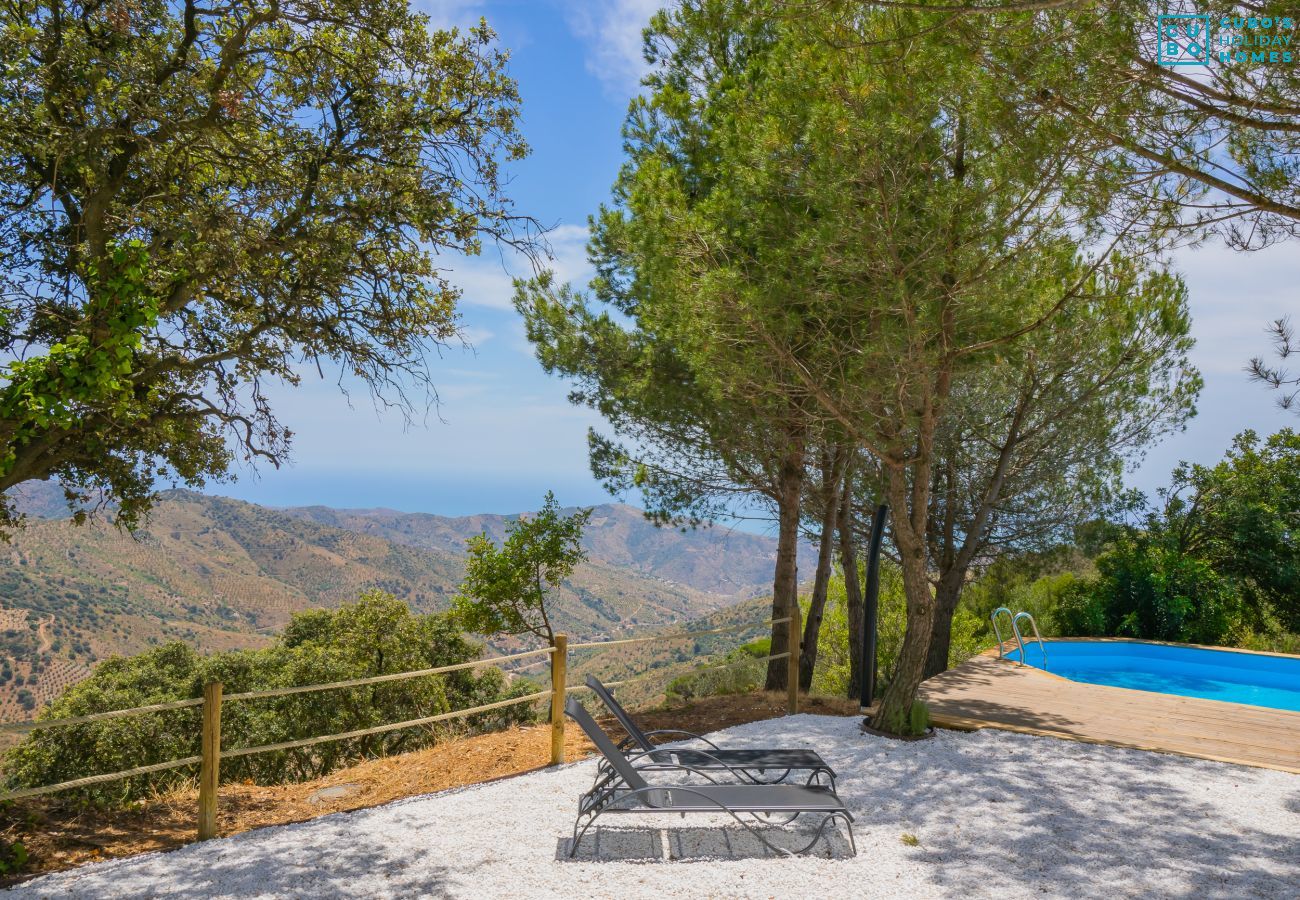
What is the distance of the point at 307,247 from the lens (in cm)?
610

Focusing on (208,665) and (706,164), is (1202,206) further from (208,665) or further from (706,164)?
(208,665)

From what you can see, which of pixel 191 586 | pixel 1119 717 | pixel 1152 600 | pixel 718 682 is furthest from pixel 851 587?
pixel 191 586

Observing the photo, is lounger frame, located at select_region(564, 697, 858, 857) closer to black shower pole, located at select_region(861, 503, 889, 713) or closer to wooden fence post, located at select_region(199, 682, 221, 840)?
wooden fence post, located at select_region(199, 682, 221, 840)

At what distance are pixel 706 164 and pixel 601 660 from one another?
205ft

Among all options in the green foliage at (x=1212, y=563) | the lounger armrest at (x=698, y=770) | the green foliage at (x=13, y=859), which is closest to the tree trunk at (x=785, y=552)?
the lounger armrest at (x=698, y=770)

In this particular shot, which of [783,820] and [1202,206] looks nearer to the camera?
[783,820]

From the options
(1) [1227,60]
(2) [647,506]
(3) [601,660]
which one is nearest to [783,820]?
(1) [1227,60]

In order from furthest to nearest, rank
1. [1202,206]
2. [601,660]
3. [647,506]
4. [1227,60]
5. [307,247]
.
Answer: [601,660] < [647,506] < [307,247] < [1202,206] < [1227,60]

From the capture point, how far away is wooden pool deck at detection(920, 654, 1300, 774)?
620 cm

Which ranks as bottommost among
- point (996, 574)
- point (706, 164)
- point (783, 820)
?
point (783, 820)

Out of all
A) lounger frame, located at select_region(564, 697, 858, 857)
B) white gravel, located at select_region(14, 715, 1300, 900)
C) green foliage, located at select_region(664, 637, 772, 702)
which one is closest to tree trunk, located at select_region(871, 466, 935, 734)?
white gravel, located at select_region(14, 715, 1300, 900)

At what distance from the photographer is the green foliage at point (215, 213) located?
524 cm

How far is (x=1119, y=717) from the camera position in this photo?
712 cm

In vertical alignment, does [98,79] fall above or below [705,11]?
below
